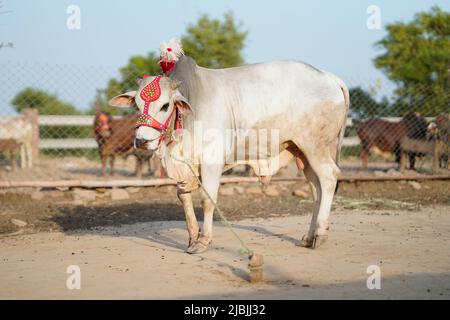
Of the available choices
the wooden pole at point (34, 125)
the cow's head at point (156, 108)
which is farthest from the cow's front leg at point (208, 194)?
the wooden pole at point (34, 125)

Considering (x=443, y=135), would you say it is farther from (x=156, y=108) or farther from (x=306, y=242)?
(x=156, y=108)

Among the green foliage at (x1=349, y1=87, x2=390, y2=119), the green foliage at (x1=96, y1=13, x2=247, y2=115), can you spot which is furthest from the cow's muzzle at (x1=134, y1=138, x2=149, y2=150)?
the green foliage at (x1=96, y1=13, x2=247, y2=115)

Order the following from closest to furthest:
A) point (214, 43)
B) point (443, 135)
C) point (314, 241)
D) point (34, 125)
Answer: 1. point (314, 241)
2. point (443, 135)
3. point (34, 125)
4. point (214, 43)

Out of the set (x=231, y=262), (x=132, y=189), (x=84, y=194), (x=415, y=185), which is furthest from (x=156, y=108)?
(x=415, y=185)

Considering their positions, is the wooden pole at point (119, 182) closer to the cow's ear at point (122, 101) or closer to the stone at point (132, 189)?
the stone at point (132, 189)

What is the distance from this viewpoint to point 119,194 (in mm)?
12148

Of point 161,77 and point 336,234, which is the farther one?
point 336,234

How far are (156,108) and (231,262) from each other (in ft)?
5.65

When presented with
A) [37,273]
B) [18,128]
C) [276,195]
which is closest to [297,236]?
[37,273]

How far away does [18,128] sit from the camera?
19.1 metres

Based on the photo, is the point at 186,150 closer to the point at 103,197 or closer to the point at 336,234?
the point at 336,234

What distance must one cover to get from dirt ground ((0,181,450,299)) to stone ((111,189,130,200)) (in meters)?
0.10
